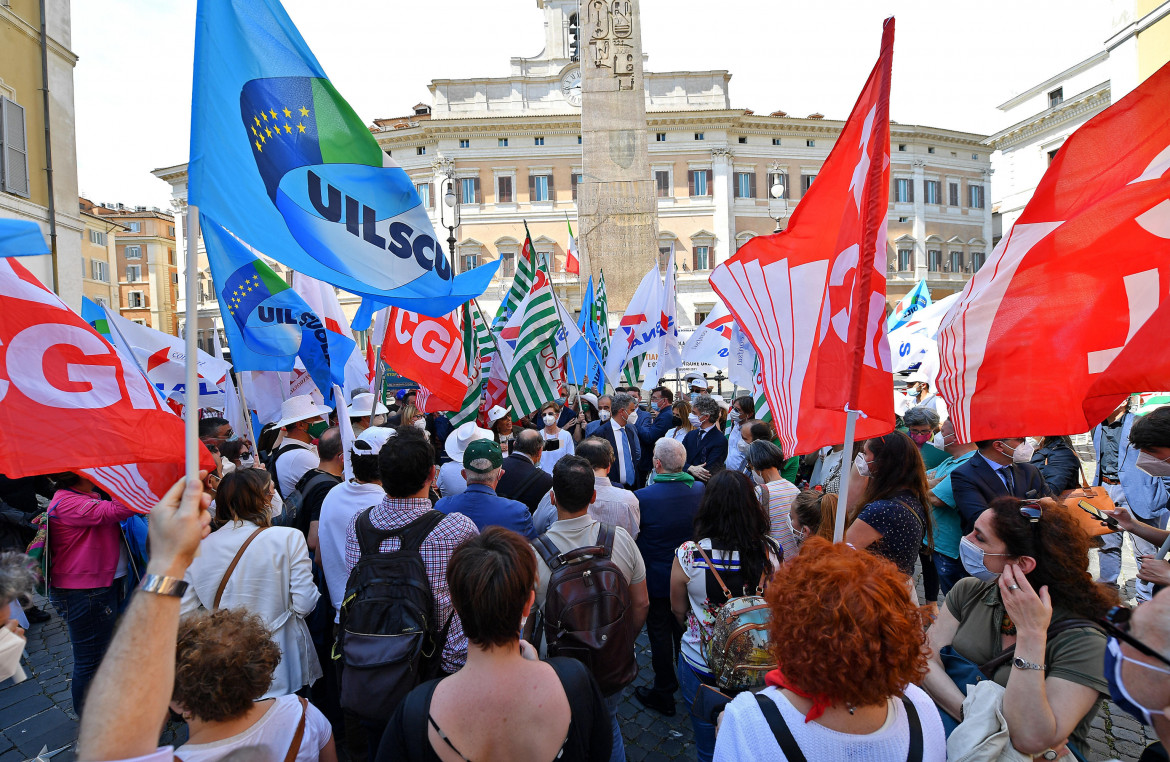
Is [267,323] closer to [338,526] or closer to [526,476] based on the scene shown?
[526,476]

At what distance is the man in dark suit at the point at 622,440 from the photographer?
6270mm

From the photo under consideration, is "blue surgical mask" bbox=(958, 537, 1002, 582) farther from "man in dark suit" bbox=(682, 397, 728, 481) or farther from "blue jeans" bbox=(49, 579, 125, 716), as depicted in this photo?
"blue jeans" bbox=(49, 579, 125, 716)

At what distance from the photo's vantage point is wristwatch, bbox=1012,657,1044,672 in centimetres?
160

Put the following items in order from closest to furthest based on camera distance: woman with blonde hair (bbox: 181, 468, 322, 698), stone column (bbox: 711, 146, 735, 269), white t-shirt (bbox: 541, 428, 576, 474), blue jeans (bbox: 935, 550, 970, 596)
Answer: woman with blonde hair (bbox: 181, 468, 322, 698) < blue jeans (bbox: 935, 550, 970, 596) < white t-shirt (bbox: 541, 428, 576, 474) < stone column (bbox: 711, 146, 735, 269)

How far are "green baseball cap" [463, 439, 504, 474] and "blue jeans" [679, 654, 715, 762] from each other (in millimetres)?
1199

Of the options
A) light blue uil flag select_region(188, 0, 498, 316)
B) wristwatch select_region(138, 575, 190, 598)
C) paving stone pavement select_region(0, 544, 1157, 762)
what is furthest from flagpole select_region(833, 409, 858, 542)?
wristwatch select_region(138, 575, 190, 598)

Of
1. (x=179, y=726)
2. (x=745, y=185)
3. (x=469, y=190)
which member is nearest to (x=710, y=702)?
(x=179, y=726)

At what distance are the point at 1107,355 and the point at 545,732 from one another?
7.27 ft

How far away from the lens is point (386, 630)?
225 cm

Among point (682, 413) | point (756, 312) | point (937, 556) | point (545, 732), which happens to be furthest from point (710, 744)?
point (682, 413)

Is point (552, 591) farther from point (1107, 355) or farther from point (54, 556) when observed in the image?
point (54, 556)

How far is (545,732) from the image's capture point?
1.69 m

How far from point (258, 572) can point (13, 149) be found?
12.9m

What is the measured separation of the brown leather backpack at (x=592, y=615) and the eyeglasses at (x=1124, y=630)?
1.54 m
